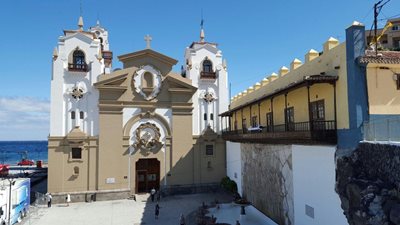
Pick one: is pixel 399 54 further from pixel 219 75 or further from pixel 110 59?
pixel 110 59

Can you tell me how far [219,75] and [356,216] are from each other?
76.9 feet

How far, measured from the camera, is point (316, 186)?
15953 mm

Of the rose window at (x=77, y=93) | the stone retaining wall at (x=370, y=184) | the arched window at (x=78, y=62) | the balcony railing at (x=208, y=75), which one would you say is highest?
the arched window at (x=78, y=62)

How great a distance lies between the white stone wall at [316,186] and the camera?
14570mm

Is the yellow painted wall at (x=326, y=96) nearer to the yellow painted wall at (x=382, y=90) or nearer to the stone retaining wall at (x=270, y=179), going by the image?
the yellow painted wall at (x=382, y=90)

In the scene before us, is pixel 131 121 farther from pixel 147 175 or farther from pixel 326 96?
pixel 326 96

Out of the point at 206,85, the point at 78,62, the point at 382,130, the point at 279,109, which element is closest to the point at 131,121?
the point at 78,62

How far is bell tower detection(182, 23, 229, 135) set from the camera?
33500mm

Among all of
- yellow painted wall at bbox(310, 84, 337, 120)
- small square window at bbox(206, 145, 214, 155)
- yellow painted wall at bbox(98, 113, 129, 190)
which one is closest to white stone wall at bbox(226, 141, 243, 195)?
small square window at bbox(206, 145, 214, 155)

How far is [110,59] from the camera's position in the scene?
38094 mm

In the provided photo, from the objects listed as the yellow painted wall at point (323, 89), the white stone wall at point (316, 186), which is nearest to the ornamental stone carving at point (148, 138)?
the yellow painted wall at point (323, 89)

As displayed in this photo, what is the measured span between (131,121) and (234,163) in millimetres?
10713

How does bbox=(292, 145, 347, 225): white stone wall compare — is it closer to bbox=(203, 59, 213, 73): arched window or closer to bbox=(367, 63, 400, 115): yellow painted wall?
bbox=(367, 63, 400, 115): yellow painted wall

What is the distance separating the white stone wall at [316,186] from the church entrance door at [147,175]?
1709cm
